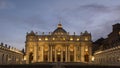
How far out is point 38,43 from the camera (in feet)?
482

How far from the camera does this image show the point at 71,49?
488 ft

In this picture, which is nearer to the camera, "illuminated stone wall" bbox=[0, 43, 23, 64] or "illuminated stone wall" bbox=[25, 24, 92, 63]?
"illuminated stone wall" bbox=[0, 43, 23, 64]

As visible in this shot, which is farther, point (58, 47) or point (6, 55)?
point (58, 47)

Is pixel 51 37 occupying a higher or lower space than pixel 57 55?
higher

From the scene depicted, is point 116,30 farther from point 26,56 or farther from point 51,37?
point 26,56

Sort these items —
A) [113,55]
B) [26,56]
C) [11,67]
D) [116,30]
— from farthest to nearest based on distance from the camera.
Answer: [26,56] → [116,30] → [113,55] → [11,67]

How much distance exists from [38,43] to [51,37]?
7.87m

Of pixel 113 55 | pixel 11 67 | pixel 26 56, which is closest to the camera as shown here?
pixel 11 67

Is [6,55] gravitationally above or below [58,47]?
below

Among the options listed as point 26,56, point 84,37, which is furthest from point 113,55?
point 26,56

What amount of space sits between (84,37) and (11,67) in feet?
305

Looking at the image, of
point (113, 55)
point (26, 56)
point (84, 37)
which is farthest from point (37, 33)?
point (113, 55)

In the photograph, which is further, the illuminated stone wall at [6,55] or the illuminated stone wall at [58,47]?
the illuminated stone wall at [58,47]

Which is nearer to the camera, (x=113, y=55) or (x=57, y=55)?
(x=113, y=55)
